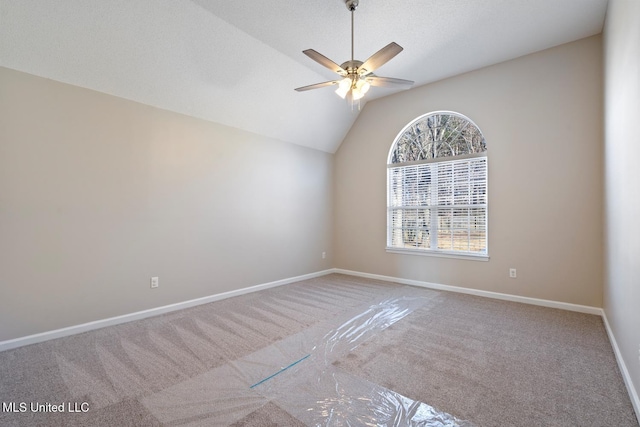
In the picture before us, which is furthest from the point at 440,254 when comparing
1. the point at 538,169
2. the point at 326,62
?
the point at 326,62

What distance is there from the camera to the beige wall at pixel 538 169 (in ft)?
11.1

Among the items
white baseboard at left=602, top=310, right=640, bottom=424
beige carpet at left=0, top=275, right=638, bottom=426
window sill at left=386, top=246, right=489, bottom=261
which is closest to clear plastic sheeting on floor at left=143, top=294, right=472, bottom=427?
beige carpet at left=0, top=275, right=638, bottom=426

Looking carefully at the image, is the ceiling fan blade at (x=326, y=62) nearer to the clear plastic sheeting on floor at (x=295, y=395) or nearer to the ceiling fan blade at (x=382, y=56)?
the ceiling fan blade at (x=382, y=56)

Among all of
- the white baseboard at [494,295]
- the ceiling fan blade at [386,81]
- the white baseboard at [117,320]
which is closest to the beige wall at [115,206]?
the white baseboard at [117,320]

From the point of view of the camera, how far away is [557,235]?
356 cm

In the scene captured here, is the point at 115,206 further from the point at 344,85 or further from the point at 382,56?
the point at 382,56

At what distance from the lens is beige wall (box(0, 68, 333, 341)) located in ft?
8.46

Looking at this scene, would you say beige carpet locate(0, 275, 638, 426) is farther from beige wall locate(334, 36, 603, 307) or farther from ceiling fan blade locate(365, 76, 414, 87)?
ceiling fan blade locate(365, 76, 414, 87)

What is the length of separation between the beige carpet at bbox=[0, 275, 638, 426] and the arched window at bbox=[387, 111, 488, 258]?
51.5 inches

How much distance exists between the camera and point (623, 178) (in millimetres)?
2170

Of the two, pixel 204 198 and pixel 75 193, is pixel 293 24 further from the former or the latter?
pixel 75 193

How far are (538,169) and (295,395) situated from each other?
382 centimetres

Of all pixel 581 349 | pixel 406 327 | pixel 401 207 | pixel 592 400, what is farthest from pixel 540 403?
pixel 401 207

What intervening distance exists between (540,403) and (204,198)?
12.3 feet
